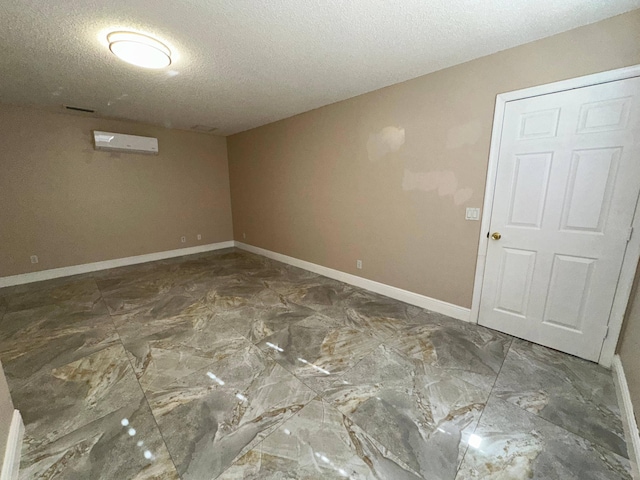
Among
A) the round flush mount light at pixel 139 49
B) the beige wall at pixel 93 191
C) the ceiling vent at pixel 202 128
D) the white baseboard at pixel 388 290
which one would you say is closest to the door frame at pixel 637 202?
the white baseboard at pixel 388 290

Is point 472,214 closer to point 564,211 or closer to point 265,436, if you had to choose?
point 564,211

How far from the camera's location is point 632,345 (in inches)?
67.0

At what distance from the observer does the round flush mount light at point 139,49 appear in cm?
196

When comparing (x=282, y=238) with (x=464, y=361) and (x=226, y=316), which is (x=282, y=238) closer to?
(x=226, y=316)

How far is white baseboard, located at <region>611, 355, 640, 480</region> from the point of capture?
1.30 metres

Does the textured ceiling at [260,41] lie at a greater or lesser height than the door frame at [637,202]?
greater

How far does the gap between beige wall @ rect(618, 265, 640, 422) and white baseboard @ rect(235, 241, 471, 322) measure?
3.42ft

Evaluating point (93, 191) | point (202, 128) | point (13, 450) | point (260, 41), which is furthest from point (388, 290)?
point (93, 191)

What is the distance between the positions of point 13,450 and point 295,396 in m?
1.44

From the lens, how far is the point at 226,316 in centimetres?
283

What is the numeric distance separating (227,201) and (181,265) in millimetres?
1880

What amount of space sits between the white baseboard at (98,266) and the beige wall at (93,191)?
85 millimetres

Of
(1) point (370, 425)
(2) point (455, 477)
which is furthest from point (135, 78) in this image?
(2) point (455, 477)

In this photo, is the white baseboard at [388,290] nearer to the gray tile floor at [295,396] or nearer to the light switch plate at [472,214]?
the gray tile floor at [295,396]
